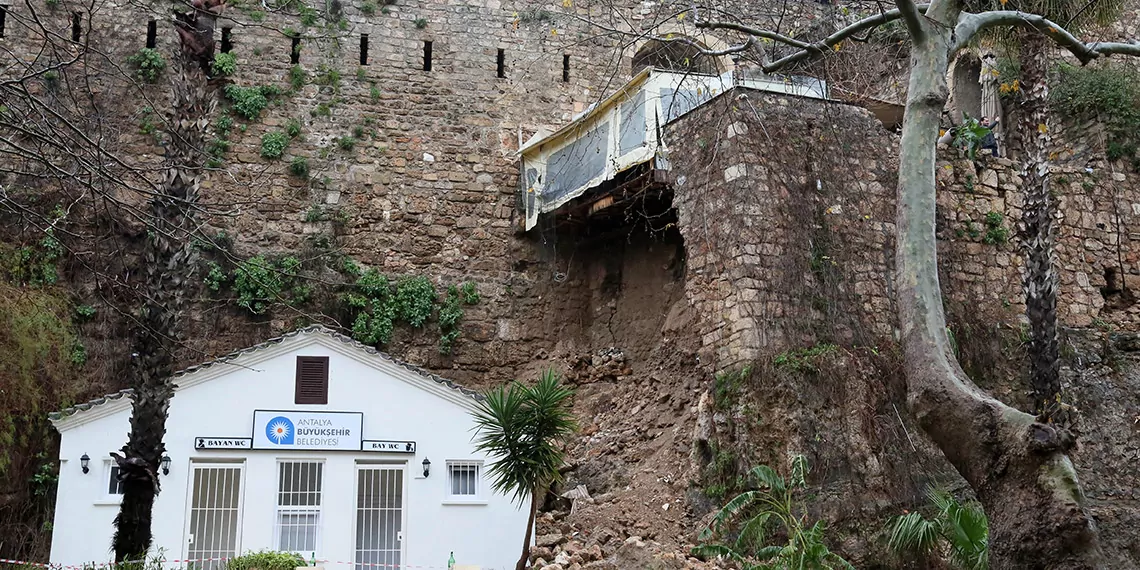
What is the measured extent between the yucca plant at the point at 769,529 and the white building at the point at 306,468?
2481 mm

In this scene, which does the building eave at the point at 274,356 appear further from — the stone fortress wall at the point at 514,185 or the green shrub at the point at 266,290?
the stone fortress wall at the point at 514,185

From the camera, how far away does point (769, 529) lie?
10.1m

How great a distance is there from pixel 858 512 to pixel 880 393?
124 cm

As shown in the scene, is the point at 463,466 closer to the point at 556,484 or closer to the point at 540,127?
the point at 556,484

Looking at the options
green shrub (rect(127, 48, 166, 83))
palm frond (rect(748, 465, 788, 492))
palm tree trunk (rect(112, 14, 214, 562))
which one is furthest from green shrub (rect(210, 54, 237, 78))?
palm frond (rect(748, 465, 788, 492))

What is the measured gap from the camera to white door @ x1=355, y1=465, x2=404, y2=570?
1171 centimetres

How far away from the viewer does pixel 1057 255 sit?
13773 millimetres

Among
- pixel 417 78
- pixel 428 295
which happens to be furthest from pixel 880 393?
pixel 417 78

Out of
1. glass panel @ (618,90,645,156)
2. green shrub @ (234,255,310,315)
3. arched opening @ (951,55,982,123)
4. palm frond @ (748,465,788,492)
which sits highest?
arched opening @ (951,55,982,123)

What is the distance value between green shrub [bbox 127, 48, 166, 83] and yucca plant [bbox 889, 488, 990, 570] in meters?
10.8

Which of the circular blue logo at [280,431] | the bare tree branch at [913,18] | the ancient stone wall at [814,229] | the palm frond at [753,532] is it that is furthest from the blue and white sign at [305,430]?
the bare tree branch at [913,18]

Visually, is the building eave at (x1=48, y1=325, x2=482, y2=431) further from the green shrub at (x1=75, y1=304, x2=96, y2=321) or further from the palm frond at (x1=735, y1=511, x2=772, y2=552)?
the palm frond at (x1=735, y1=511, x2=772, y2=552)

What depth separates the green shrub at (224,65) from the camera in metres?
15.7

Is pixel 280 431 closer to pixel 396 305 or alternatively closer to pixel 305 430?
pixel 305 430
